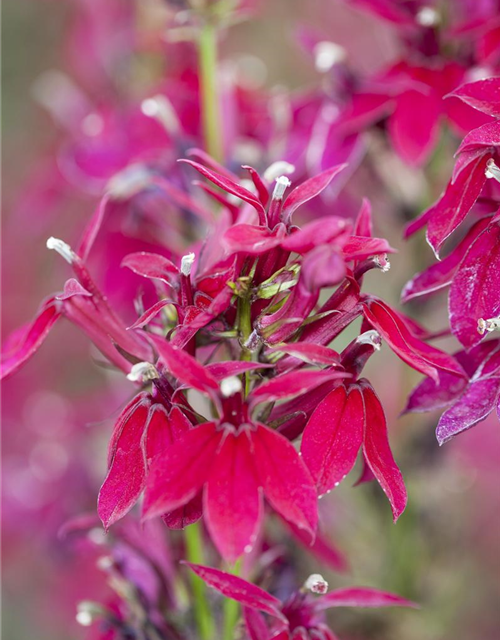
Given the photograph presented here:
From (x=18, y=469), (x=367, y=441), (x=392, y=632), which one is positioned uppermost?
(x=367, y=441)

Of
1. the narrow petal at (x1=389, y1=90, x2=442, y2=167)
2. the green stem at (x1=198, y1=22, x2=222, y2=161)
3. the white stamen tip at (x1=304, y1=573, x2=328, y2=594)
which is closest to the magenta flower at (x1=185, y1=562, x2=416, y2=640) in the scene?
the white stamen tip at (x1=304, y1=573, x2=328, y2=594)

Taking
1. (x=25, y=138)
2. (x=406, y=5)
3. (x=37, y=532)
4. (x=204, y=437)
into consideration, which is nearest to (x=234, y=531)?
(x=204, y=437)

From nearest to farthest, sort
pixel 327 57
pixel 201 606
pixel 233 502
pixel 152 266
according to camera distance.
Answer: pixel 233 502 → pixel 152 266 → pixel 201 606 → pixel 327 57

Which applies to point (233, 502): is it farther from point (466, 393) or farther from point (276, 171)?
point (276, 171)

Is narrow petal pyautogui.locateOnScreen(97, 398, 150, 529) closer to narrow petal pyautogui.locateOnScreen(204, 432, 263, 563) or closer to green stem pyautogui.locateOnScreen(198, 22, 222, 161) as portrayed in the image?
narrow petal pyautogui.locateOnScreen(204, 432, 263, 563)

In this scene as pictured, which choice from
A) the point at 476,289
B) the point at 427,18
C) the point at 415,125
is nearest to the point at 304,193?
the point at 476,289

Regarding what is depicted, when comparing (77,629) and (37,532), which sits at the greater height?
(37,532)

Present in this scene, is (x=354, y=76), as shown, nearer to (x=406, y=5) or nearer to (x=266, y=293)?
(x=406, y=5)
